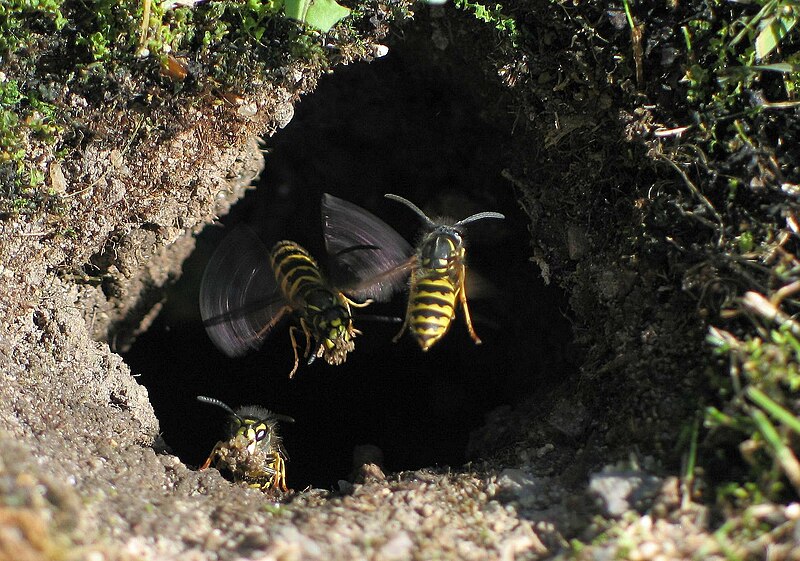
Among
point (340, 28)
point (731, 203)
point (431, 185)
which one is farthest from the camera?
point (431, 185)

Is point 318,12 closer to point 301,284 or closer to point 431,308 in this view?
point 431,308

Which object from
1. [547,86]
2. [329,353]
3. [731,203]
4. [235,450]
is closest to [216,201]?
[329,353]

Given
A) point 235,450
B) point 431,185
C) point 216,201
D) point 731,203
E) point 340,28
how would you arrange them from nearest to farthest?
1. point 731,203
2. point 340,28
3. point 235,450
4. point 216,201
5. point 431,185

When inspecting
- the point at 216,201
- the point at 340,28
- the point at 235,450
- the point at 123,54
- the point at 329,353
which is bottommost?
the point at 235,450

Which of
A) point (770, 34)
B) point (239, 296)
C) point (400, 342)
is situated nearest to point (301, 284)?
point (239, 296)

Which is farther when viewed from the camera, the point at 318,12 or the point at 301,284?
the point at 301,284

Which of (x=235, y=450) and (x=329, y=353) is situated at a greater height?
(x=329, y=353)

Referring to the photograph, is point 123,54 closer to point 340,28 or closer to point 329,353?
point 340,28
